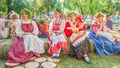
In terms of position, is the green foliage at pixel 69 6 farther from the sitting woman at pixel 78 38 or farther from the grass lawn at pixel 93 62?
the grass lawn at pixel 93 62

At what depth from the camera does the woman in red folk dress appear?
514 cm

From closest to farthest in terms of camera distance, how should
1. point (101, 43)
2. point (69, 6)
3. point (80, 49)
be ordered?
point (80, 49) < point (101, 43) < point (69, 6)

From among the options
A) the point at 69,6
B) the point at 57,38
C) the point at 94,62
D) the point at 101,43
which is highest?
the point at 69,6

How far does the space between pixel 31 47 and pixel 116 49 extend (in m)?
Result: 2.38

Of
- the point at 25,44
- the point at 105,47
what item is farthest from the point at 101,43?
the point at 25,44

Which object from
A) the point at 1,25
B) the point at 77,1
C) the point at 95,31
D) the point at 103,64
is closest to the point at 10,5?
the point at 77,1

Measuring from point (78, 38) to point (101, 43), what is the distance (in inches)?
32.9

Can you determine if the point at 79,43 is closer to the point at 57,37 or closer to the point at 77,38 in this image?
the point at 77,38

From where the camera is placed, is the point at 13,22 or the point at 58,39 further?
the point at 13,22

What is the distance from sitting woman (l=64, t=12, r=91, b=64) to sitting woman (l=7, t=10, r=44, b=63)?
825 mm

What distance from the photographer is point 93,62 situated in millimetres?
5156

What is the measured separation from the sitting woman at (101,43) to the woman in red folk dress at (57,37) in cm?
107

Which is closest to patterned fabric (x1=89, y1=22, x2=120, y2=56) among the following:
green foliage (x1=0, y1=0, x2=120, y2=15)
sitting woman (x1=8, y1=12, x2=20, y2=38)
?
sitting woman (x1=8, y1=12, x2=20, y2=38)

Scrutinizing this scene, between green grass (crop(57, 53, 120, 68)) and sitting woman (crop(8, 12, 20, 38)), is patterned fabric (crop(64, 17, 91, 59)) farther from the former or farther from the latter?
sitting woman (crop(8, 12, 20, 38))
